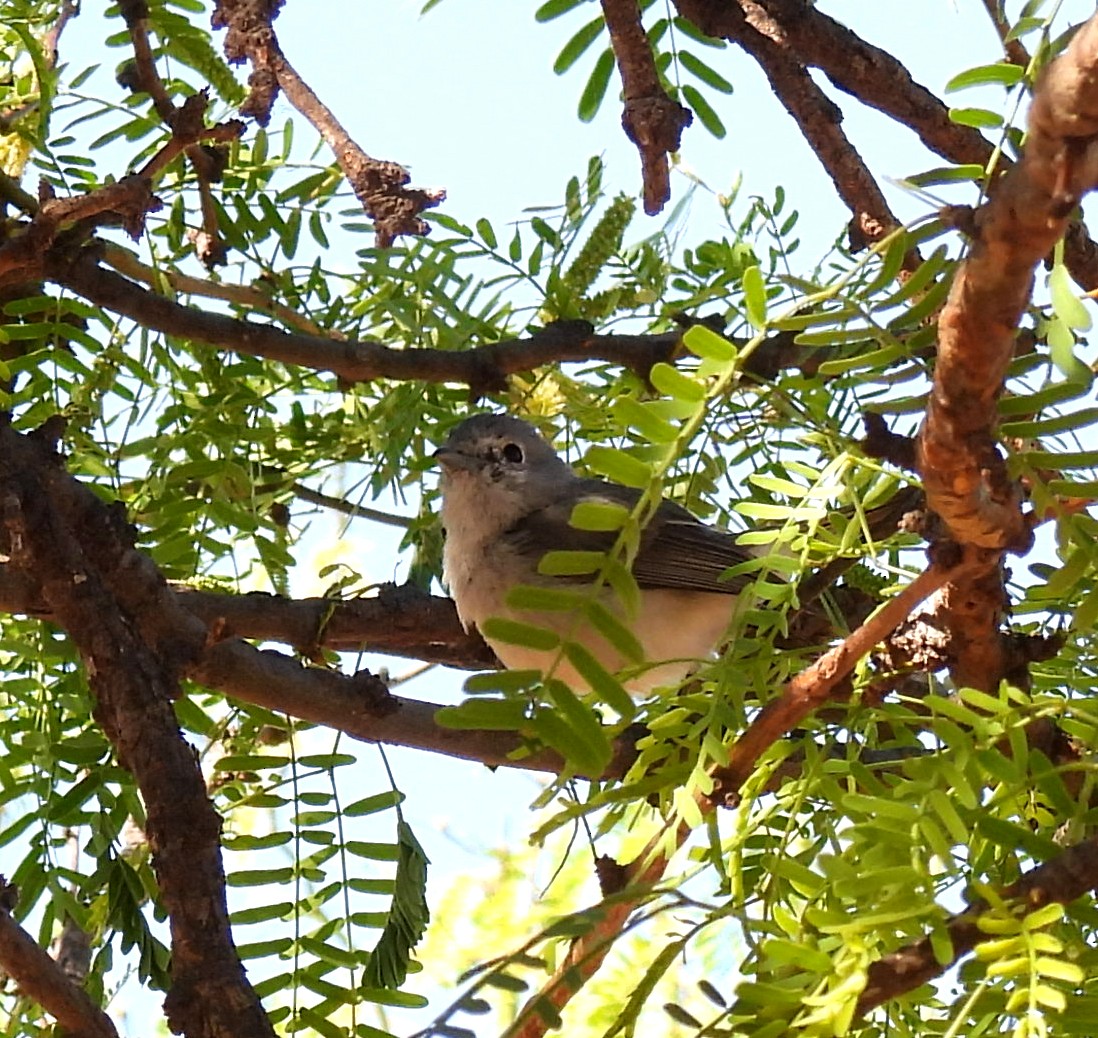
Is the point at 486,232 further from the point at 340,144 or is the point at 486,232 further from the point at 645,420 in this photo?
the point at 645,420

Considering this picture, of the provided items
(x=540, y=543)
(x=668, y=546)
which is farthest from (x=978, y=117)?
(x=540, y=543)

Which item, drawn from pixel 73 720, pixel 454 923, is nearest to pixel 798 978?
pixel 73 720

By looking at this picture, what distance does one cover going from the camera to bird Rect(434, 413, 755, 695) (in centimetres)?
243

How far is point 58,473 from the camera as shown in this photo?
1.41 m

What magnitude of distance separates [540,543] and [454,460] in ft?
0.77

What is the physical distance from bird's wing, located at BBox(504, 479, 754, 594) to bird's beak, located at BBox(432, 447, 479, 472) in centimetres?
15

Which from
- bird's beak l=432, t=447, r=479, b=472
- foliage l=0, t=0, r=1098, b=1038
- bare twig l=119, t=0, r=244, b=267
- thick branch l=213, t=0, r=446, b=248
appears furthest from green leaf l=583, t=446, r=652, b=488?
bird's beak l=432, t=447, r=479, b=472

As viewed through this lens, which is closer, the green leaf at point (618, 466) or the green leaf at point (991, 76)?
the green leaf at point (618, 466)

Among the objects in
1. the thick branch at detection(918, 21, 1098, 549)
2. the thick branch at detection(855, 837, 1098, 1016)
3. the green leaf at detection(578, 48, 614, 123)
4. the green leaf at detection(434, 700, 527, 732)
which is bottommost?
the thick branch at detection(855, 837, 1098, 1016)

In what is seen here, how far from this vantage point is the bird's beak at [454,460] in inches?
101

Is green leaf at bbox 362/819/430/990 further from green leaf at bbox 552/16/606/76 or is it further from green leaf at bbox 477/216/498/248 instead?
green leaf at bbox 552/16/606/76

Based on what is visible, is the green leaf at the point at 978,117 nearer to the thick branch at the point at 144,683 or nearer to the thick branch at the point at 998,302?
the thick branch at the point at 998,302

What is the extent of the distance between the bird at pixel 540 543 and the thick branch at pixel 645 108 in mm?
635

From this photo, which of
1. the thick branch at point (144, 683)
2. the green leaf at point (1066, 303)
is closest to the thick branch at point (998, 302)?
the green leaf at point (1066, 303)
